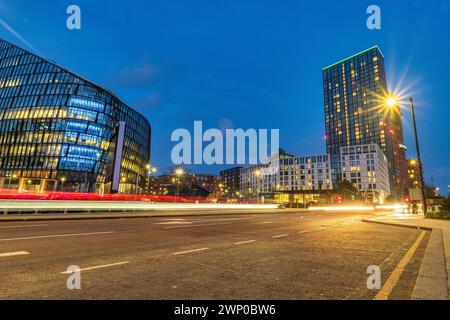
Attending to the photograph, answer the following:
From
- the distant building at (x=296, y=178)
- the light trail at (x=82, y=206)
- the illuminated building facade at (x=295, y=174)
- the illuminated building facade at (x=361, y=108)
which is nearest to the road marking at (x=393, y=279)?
the light trail at (x=82, y=206)

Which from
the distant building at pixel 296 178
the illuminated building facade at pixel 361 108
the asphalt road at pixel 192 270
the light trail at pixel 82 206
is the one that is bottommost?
the asphalt road at pixel 192 270

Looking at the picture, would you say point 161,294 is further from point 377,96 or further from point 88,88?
point 377,96

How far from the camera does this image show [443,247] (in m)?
7.70

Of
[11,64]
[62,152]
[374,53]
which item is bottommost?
[62,152]

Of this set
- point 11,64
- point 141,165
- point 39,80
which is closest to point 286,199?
point 141,165

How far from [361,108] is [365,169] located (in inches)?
2048

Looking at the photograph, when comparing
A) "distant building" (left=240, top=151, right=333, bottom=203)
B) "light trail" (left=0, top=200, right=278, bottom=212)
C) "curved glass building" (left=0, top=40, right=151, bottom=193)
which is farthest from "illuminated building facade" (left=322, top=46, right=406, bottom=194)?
"light trail" (left=0, top=200, right=278, bottom=212)

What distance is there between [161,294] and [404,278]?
4.23 metres

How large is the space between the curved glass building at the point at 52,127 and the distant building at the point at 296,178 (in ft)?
282

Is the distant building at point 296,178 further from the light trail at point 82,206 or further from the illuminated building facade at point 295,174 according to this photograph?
the light trail at point 82,206

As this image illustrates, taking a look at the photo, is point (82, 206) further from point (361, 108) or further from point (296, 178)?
point (361, 108)

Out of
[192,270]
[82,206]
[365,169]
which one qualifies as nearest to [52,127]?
[82,206]

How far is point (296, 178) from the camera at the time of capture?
155m

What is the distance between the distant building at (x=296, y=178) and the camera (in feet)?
477
